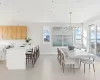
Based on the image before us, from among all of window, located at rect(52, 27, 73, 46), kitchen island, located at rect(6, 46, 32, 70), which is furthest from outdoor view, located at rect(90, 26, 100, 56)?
kitchen island, located at rect(6, 46, 32, 70)

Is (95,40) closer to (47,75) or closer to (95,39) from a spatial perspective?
(95,39)

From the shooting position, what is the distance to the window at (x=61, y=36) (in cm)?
1083

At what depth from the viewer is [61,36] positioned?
10922 millimetres

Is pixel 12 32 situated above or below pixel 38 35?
above

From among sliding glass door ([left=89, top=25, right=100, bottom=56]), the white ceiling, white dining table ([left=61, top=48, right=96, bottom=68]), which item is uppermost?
the white ceiling

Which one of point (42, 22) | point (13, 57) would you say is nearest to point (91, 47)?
point (42, 22)

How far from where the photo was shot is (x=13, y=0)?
16.5 ft

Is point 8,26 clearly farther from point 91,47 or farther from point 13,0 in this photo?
point 91,47

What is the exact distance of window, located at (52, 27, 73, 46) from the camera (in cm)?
1083

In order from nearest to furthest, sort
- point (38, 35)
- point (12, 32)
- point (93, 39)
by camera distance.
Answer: point (93, 39), point (12, 32), point (38, 35)

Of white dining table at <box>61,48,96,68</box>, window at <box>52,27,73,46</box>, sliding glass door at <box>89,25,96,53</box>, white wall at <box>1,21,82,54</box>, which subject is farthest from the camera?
window at <box>52,27,73,46</box>

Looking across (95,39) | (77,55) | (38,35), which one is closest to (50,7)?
(77,55)

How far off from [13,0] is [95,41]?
5707 millimetres

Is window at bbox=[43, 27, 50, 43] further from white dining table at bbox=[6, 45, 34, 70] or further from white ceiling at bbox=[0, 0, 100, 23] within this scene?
white dining table at bbox=[6, 45, 34, 70]
